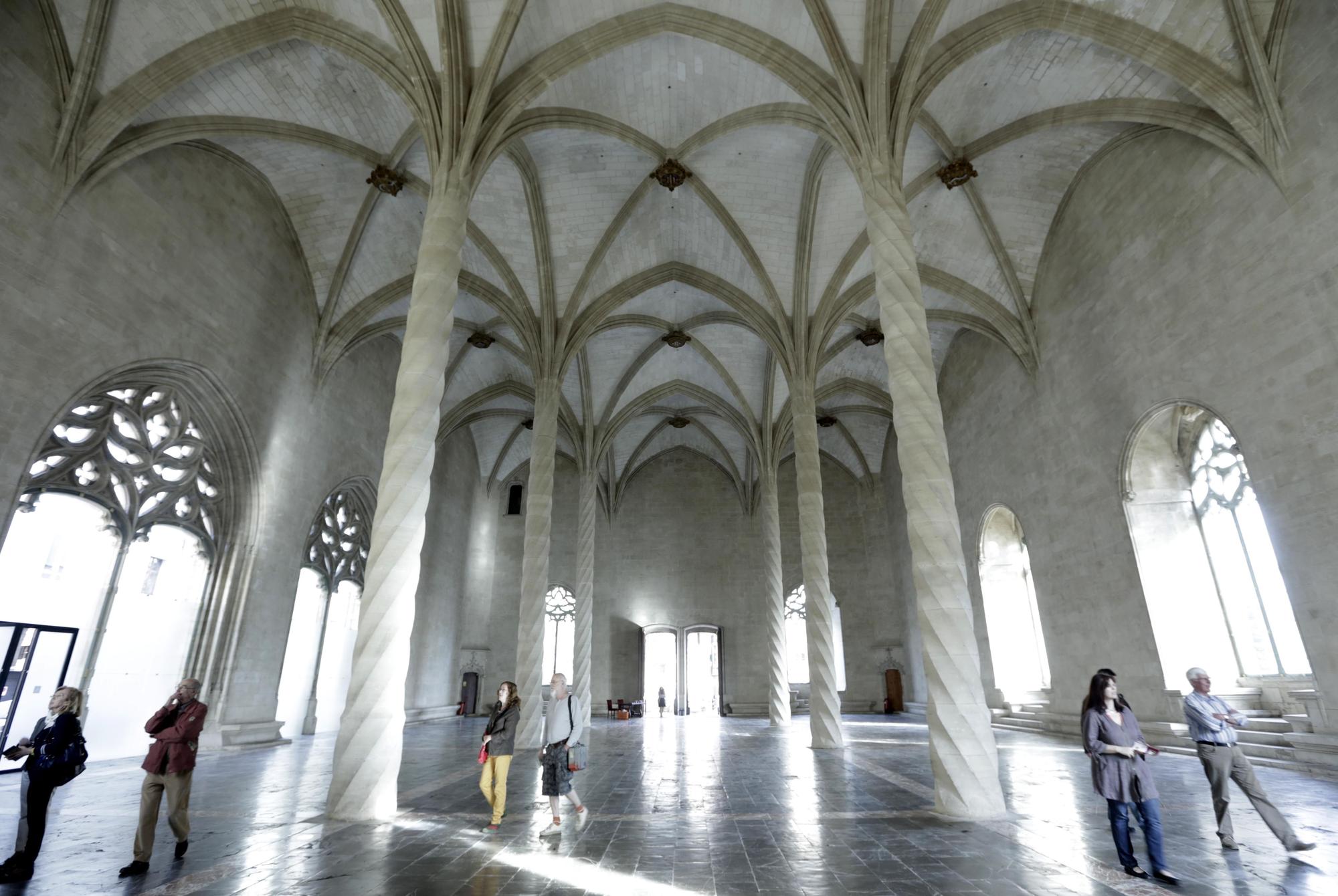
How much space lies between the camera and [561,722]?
617 centimetres

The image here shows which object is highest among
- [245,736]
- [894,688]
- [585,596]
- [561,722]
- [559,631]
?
[585,596]

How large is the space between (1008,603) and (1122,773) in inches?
580

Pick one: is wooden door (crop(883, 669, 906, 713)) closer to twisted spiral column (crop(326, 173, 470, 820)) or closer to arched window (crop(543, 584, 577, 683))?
arched window (crop(543, 584, 577, 683))

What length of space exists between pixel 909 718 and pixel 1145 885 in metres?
19.6

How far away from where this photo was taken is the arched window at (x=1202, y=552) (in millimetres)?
11203

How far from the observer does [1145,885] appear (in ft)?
14.0

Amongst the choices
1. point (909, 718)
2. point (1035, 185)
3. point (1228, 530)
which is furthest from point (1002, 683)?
point (1035, 185)

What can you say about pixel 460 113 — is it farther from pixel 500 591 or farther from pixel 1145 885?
pixel 500 591

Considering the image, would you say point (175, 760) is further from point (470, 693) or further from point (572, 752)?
point (470, 693)

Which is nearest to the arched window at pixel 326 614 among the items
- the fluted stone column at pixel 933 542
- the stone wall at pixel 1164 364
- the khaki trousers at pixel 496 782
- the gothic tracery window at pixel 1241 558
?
the khaki trousers at pixel 496 782

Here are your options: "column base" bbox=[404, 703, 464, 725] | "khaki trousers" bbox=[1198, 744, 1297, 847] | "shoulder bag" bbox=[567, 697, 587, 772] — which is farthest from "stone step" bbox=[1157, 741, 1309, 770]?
"column base" bbox=[404, 703, 464, 725]

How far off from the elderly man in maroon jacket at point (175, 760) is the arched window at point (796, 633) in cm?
2353

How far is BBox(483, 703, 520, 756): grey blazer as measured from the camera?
20.1ft

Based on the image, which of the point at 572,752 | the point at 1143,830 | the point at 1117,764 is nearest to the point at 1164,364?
the point at 1117,764
